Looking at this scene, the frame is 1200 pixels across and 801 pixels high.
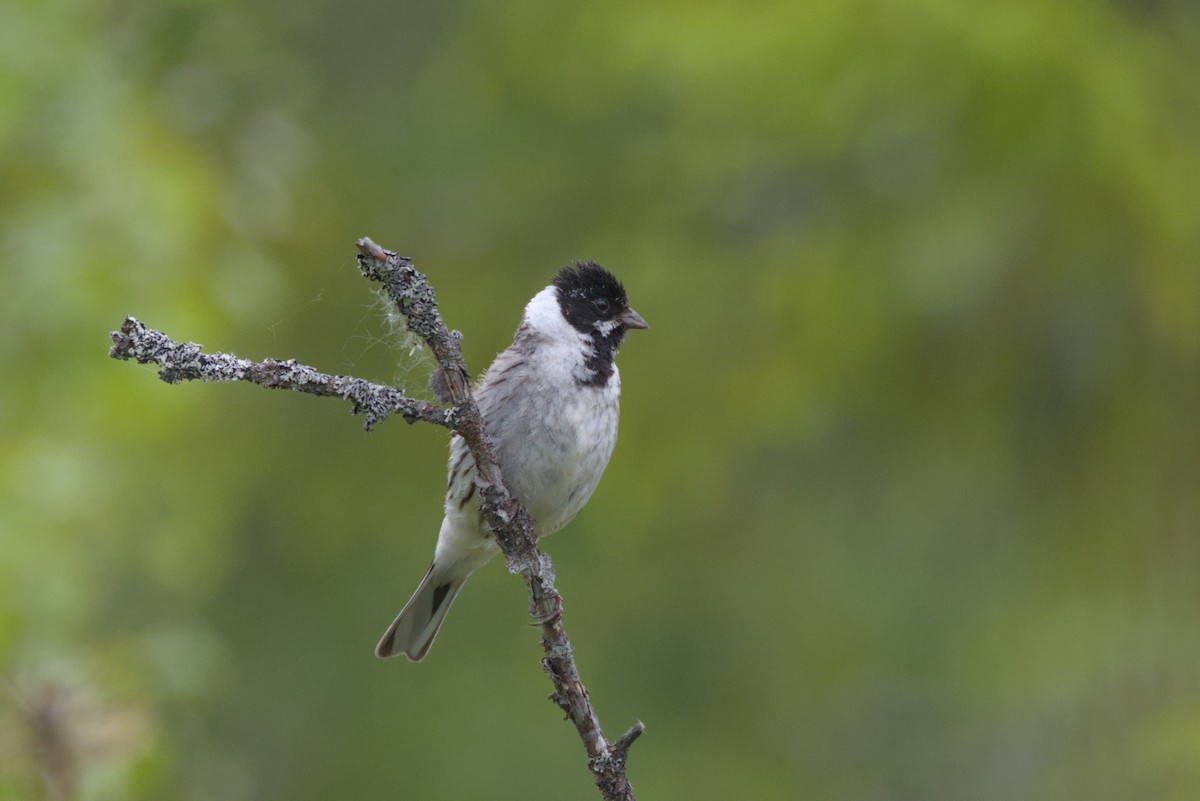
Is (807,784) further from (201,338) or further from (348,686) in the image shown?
(201,338)

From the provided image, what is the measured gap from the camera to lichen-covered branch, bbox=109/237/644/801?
212cm

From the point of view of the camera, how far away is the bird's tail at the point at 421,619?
416 centimetres

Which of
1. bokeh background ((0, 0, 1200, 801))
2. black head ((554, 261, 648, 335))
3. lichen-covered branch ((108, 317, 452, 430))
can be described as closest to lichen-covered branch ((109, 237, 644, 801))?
lichen-covered branch ((108, 317, 452, 430))

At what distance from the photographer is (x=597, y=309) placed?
430 centimetres

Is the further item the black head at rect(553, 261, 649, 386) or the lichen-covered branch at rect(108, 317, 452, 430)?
the black head at rect(553, 261, 649, 386)

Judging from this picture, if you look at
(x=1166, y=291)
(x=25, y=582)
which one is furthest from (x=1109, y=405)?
(x=25, y=582)

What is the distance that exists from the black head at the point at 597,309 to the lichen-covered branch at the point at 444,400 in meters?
1.56

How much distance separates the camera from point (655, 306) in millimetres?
6426

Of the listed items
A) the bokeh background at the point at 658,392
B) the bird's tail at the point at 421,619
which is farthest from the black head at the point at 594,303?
the bokeh background at the point at 658,392

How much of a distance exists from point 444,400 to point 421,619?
2005 millimetres

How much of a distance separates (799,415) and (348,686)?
10.1 feet

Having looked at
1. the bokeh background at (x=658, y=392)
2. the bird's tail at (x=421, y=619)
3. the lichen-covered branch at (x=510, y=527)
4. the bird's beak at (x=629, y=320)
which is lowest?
the lichen-covered branch at (x=510, y=527)

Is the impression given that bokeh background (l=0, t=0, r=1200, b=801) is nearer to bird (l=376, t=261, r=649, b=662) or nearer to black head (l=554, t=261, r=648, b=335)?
bird (l=376, t=261, r=649, b=662)

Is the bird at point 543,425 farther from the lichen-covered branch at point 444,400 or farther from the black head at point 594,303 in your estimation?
the lichen-covered branch at point 444,400
